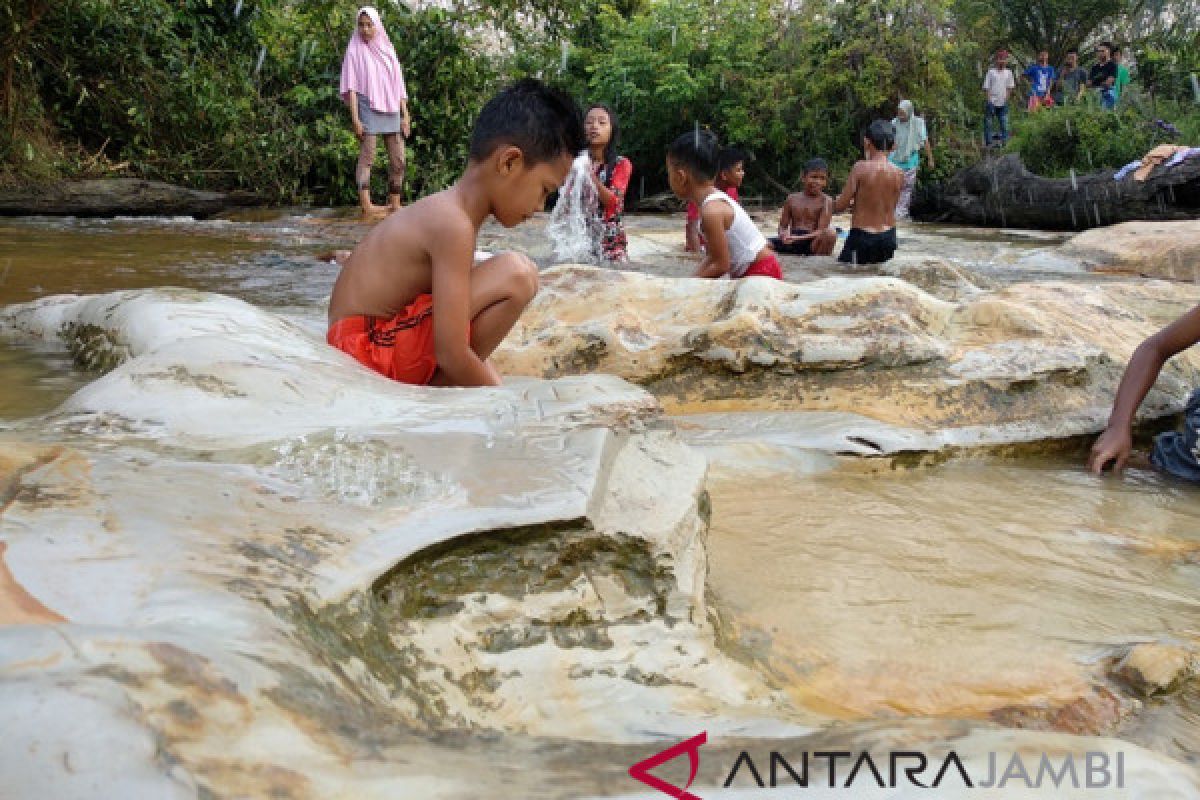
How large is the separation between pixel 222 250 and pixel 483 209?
499 cm

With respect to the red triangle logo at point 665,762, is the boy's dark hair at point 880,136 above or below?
above

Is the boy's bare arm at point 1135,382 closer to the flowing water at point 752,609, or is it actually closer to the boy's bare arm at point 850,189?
the flowing water at point 752,609

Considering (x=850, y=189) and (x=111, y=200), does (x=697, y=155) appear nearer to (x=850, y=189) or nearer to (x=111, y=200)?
(x=850, y=189)

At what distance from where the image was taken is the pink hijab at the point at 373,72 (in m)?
9.23

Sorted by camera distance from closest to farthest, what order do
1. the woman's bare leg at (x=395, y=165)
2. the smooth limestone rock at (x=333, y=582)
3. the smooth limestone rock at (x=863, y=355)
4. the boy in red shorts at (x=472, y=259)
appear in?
1. the smooth limestone rock at (x=333, y=582)
2. the boy in red shorts at (x=472, y=259)
3. the smooth limestone rock at (x=863, y=355)
4. the woman's bare leg at (x=395, y=165)

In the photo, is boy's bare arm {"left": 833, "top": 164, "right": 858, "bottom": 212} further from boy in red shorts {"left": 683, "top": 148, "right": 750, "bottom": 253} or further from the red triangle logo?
the red triangle logo

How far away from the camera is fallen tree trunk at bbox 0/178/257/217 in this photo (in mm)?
9047

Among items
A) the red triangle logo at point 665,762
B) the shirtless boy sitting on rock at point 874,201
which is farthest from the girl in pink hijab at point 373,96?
the red triangle logo at point 665,762

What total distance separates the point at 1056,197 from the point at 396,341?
11.1 metres

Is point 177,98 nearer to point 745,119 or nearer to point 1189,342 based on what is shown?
point 745,119

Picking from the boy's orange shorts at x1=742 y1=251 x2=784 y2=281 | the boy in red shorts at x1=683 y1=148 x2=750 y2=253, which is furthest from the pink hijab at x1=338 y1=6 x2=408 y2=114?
the boy's orange shorts at x1=742 y1=251 x2=784 y2=281

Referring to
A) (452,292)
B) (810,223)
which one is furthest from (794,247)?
(452,292)

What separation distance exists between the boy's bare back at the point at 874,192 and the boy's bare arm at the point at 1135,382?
14.8 feet

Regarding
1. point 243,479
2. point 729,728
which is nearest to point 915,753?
point 729,728
